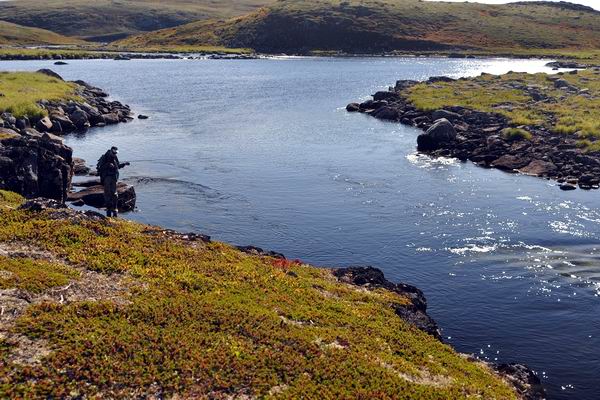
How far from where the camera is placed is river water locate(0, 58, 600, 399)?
37.4 meters

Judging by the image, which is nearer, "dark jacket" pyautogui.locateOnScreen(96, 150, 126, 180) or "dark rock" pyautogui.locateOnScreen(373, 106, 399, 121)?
"dark jacket" pyautogui.locateOnScreen(96, 150, 126, 180)

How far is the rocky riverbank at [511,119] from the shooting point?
7694cm

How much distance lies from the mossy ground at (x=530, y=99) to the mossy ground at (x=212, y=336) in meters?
59.6

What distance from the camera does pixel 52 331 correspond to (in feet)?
84.5

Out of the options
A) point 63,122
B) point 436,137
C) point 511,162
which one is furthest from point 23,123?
point 511,162

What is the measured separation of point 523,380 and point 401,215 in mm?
28577

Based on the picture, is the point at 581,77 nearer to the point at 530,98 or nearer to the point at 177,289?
the point at 530,98

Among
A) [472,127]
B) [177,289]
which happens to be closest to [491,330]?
[177,289]

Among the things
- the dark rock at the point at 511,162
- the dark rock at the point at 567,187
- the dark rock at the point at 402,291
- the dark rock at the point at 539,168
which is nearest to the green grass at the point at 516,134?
the dark rock at the point at 511,162

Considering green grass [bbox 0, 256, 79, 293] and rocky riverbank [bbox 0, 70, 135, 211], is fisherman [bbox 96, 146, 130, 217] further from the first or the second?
green grass [bbox 0, 256, 79, 293]

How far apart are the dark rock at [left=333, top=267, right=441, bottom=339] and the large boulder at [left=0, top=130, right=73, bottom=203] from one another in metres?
28.9

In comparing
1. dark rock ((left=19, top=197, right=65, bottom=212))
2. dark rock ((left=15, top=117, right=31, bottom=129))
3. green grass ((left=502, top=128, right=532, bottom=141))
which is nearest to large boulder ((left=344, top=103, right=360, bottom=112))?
green grass ((left=502, top=128, right=532, bottom=141))

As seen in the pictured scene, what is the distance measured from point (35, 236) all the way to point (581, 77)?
5544 inches

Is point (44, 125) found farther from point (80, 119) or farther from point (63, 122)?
point (80, 119)
